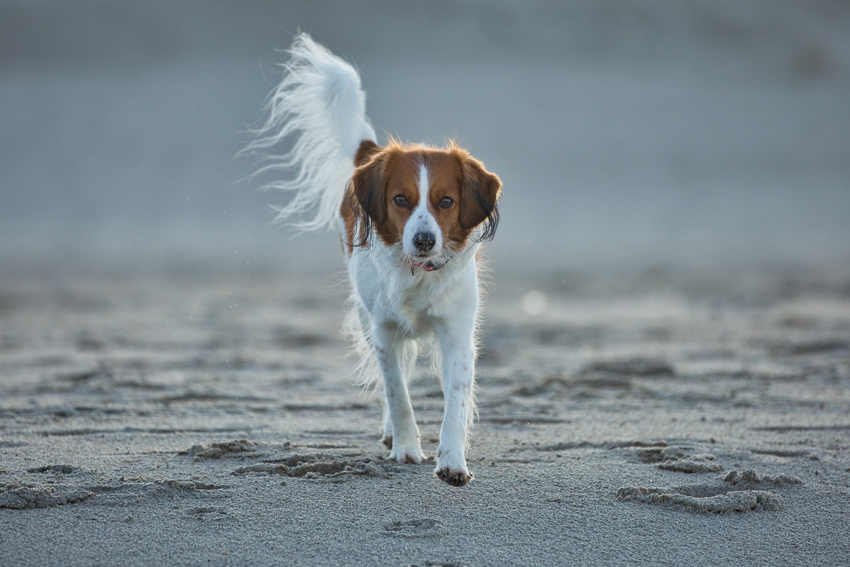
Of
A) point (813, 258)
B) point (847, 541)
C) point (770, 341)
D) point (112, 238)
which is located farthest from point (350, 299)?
point (112, 238)

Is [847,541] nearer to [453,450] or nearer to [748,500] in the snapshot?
[748,500]

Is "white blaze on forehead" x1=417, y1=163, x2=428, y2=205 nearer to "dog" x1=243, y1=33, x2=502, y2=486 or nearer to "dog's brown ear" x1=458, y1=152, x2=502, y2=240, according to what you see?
"dog" x1=243, y1=33, x2=502, y2=486

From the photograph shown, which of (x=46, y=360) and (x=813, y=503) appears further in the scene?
(x=46, y=360)

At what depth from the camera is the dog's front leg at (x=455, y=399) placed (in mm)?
3439

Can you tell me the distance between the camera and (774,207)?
25047 millimetres

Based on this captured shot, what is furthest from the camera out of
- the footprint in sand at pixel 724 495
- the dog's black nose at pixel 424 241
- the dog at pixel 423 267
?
the dog at pixel 423 267

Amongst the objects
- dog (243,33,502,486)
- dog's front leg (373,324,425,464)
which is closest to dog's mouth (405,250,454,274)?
dog (243,33,502,486)

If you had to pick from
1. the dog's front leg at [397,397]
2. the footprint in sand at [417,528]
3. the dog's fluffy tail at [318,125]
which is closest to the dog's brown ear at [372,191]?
the dog's front leg at [397,397]

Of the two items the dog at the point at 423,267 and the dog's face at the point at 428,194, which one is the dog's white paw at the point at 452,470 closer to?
the dog at the point at 423,267

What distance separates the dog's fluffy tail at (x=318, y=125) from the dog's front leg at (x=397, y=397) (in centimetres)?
152

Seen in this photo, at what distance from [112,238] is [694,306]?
59.0ft

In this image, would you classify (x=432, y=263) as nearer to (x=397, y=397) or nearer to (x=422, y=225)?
(x=422, y=225)

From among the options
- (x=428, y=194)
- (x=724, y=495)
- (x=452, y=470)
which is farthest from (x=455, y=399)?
(x=724, y=495)

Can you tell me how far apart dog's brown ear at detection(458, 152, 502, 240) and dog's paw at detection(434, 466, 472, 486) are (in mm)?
1124
